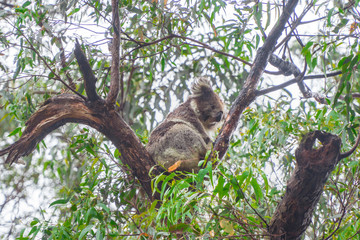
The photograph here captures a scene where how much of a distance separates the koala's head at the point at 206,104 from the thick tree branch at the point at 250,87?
1.13m

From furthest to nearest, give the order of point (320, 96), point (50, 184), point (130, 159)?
point (50, 184) < point (320, 96) < point (130, 159)

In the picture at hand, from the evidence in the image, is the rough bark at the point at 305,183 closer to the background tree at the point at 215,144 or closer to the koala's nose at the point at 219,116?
the background tree at the point at 215,144

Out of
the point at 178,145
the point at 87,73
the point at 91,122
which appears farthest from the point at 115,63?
the point at 178,145

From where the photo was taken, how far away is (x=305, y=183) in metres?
1.71

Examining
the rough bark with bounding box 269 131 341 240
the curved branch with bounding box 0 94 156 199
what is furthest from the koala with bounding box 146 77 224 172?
the rough bark with bounding box 269 131 341 240

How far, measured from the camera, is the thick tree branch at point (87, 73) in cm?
212

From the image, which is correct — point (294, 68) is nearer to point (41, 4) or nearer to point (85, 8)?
point (85, 8)

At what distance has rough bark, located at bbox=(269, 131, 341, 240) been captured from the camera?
168cm

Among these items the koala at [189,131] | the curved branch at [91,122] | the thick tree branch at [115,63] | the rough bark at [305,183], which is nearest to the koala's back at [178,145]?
the koala at [189,131]

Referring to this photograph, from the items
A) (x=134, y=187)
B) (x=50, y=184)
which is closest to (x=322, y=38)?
(x=134, y=187)

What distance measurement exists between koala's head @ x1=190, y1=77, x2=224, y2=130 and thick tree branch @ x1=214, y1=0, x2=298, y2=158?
113 centimetres

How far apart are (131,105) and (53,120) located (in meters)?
2.17

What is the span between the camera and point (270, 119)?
8.68 feet

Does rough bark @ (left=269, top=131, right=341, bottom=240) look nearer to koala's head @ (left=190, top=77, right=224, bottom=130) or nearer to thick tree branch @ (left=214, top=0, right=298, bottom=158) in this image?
thick tree branch @ (left=214, top=0, right=298, bottom=158)
